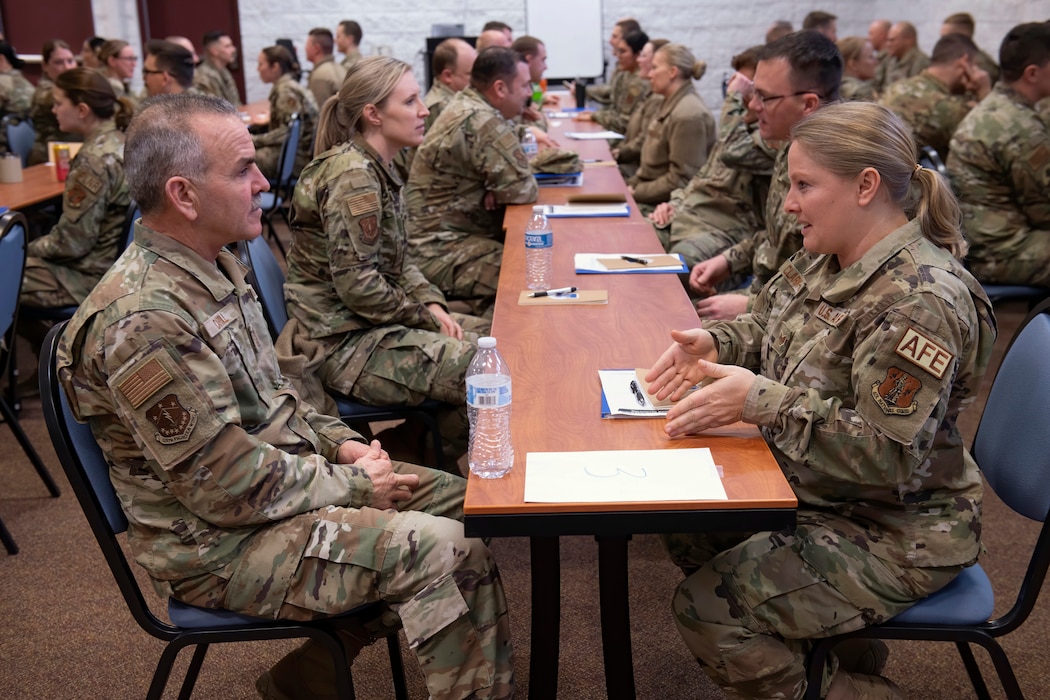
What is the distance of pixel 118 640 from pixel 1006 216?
11.4ft

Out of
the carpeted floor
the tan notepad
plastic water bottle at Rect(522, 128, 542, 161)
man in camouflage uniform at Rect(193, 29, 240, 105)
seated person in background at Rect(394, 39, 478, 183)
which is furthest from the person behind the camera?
man in camouflage uniform at Rect(193, 29, 240, 105)

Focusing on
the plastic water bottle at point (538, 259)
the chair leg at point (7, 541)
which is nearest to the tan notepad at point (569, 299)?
the plastic water bottle at point (538, 259)

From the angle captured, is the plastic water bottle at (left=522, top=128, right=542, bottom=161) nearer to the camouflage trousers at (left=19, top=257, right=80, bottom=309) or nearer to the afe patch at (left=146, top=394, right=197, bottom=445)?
the camouflage trousers at (left=19, top=257, right=80, bottom=309)

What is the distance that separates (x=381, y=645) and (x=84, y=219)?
228 centimetres

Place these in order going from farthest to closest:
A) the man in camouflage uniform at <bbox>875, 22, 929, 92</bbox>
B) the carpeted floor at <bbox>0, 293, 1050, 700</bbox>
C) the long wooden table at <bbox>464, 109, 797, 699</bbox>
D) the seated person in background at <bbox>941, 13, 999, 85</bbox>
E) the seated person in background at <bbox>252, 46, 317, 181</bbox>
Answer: the man in camouflage uniform at <bbox>875, 22, 929, 92</bbox>
the seated person in background at <bbox>941, 13, 999, 85</bbox>
the seated person in background at <bbox>252, 46, 317, 181</bbox>
the carpeted floor at <bbox>0, 293, 1050, 700</bbox>
the long wooden table at <bbox>464, 109, 797, 699</bbox>

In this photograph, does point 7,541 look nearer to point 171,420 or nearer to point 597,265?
point 171,420

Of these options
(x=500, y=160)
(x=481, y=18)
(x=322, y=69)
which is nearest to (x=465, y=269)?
(x=500, y=160)

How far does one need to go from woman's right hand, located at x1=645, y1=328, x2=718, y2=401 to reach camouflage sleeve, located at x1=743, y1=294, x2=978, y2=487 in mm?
196

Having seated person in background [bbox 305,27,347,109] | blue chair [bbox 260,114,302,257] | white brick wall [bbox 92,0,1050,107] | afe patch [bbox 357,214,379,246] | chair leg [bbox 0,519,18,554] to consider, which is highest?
white brick wall [bbox 92,0,1050,107]

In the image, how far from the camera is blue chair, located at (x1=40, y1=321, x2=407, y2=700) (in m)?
1.61

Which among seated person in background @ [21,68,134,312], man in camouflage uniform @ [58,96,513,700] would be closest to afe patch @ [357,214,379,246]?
man in camouflage uniform @ [58,96,513,700]

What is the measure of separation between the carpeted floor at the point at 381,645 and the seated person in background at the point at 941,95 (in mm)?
3201

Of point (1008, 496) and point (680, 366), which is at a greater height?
point (680, 366)

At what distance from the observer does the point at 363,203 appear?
107 inches
